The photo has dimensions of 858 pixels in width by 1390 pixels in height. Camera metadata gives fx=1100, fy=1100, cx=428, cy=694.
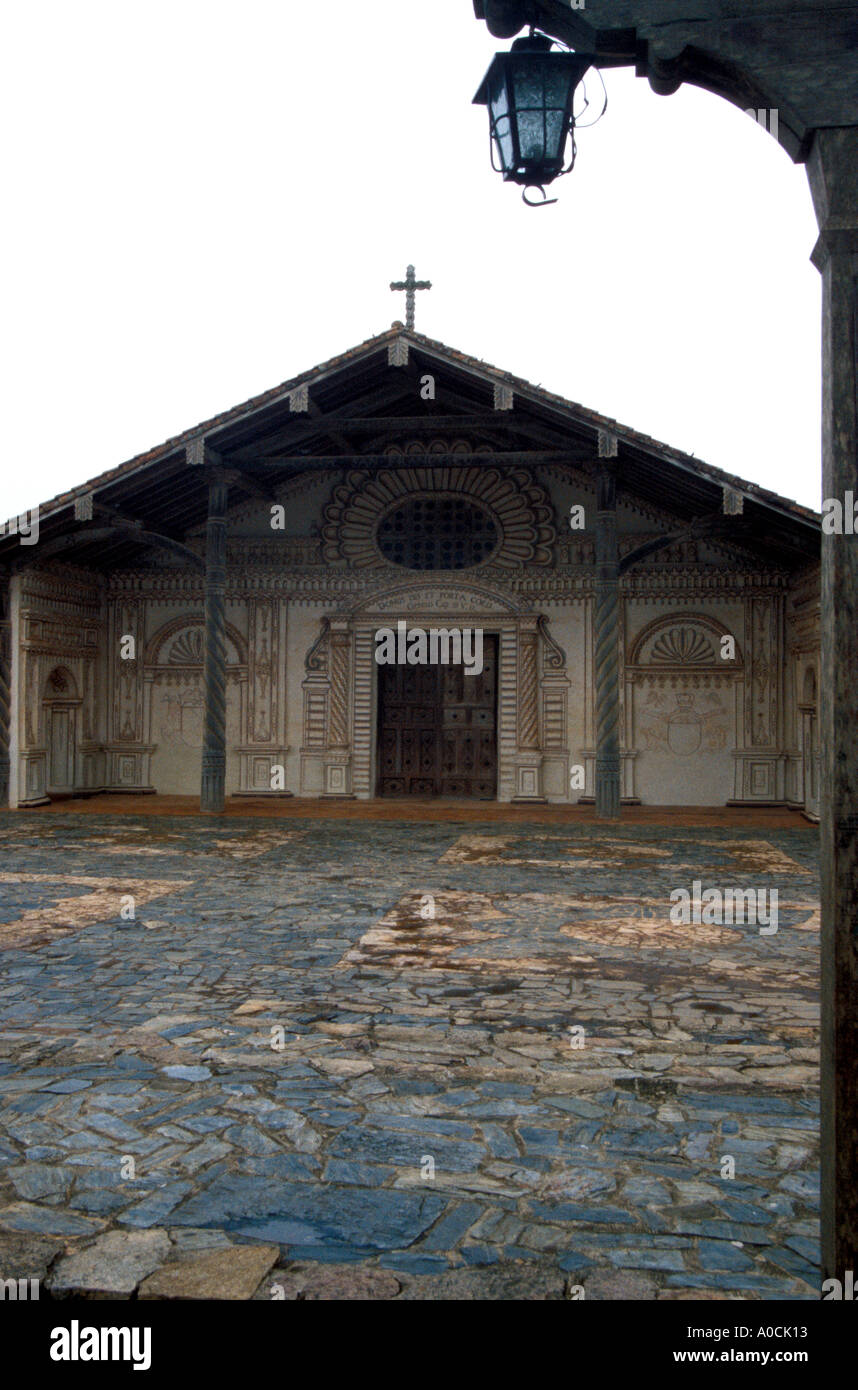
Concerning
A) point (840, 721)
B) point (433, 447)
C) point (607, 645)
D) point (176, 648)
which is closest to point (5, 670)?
point (176, 648)

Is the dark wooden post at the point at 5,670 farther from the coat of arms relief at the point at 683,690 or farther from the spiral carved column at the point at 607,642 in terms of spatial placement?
the coat of arms relief at the point at 683,690

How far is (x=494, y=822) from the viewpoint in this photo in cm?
1466

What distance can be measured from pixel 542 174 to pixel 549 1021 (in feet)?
12.8

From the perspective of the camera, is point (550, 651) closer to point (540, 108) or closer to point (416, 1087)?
point (416, 1087)

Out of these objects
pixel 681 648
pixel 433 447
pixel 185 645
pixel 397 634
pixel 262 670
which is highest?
pixel 433 447

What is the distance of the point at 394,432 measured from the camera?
14.9 metres

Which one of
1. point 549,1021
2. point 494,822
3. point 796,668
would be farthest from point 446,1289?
point 796,668

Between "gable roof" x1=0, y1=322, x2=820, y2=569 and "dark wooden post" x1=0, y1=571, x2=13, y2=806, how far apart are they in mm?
542

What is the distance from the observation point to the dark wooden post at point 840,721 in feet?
8.75

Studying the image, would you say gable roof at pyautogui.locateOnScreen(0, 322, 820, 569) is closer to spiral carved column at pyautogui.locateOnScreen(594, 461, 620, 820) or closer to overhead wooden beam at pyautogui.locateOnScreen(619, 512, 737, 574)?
overhead wooden beam at pyautogui.locateOnScreen(619, 512, 737, 574)

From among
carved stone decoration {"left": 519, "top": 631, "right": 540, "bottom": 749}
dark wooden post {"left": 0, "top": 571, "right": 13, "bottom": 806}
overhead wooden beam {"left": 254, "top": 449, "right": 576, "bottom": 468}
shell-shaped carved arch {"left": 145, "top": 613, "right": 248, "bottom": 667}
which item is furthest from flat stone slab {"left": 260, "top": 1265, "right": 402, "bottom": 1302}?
shell-shaped carved arch {"left": 145, "top": 613, "right": 248, "bottom": 667}

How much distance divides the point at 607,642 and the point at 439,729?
3.92m
